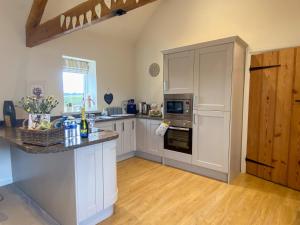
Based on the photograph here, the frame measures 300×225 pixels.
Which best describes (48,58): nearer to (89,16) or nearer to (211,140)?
(89,16)

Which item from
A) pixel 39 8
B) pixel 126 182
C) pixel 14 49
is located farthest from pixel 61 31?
pixel 126 182

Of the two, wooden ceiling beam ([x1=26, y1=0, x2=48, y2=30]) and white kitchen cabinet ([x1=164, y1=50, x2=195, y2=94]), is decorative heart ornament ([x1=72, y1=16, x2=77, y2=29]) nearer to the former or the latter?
wooden ceiling beam ([x1=26, y1=0, x2=48, y2=30])

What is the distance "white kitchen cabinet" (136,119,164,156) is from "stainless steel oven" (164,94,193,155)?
0.18m

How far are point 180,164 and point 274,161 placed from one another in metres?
1.41

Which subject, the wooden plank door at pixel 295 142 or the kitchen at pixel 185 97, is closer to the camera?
the kitchen at pixel 185 97

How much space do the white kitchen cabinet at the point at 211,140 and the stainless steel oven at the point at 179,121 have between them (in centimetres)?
12

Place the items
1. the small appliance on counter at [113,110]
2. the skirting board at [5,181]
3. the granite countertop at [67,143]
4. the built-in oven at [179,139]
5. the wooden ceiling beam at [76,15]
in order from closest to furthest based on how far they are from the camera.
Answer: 1. the granite countertop at [67,143]
2. the wooden ceiling beam at [76,15]
3. the skirting board at [5,181]
4. the built-in oven at [179,139]
5. the small appliance on counter at [113,110]

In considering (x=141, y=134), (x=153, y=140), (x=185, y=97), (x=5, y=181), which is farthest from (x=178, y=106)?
(x=5, y=181)

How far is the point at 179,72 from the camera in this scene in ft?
10.5

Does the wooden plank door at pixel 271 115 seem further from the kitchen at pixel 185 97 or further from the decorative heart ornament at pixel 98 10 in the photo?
A: the decorative heart ornament at pixel 98 10

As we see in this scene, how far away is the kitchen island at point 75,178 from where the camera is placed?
171cm

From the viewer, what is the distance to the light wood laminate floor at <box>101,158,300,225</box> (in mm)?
2010

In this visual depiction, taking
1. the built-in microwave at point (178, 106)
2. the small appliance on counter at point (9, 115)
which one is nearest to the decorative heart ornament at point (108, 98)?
the built-in microwave at point (178, 106)

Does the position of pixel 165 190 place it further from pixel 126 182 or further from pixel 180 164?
pixel 180 164
